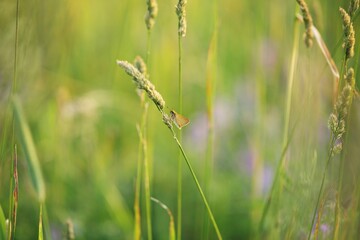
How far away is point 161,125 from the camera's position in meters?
2.09

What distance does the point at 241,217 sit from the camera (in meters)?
1.56

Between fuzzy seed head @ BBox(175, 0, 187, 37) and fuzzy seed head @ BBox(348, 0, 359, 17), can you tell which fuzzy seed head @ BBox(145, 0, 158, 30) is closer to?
fuzzy seed head @ BBox(175, 0, 187, 37)

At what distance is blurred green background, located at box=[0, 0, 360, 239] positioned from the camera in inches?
43.8

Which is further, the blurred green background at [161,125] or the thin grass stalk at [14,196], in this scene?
the blurred green background at [161,125]

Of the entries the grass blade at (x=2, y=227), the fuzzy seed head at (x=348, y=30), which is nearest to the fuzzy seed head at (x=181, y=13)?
the fuzzy seed head at (x=348, y=30)

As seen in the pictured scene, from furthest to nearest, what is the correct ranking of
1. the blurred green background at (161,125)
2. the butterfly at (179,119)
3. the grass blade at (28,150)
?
the blurred green background at (161,125)
the butterfly at (179,119)
the grass blade at (28,150)


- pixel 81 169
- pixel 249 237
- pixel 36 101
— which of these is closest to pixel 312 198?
pixel 249 237

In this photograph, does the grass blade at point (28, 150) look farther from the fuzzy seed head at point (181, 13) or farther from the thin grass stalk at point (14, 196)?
the fuzzy seed head at point (181, 13)

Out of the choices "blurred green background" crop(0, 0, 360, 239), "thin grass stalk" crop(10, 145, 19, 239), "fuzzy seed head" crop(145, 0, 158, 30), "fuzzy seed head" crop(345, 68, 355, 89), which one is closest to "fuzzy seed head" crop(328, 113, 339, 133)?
"fuzzy seed head" crop(345, 68, 355, 89)

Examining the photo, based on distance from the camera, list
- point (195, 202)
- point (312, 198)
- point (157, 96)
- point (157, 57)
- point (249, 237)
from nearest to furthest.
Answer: point (157, 96) → point (312, 198) → point (249, 237) → point (195, 202) → point (157, 57)

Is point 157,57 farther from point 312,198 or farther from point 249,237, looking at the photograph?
point 312,198

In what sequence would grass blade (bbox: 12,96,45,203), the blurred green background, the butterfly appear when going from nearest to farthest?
grass blade (bbox: 12,96,45,203) → the butterfly → the blurred green background

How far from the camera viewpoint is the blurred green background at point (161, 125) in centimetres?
111

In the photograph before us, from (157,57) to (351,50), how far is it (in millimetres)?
1445
